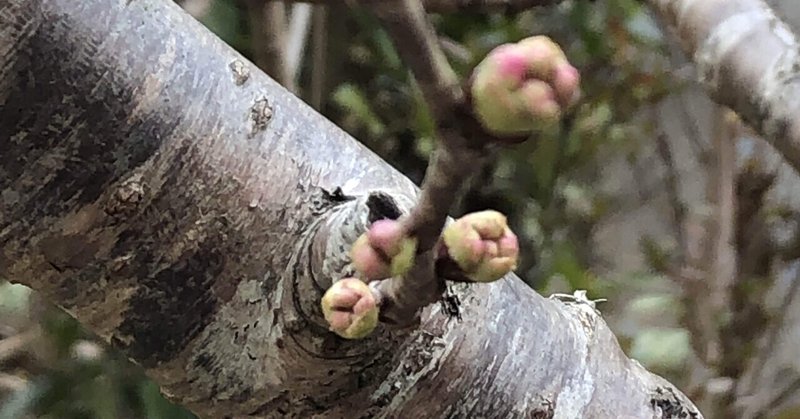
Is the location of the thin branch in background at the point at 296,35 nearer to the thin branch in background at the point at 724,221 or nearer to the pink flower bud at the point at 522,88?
the thin branch in background at the point at 724,221

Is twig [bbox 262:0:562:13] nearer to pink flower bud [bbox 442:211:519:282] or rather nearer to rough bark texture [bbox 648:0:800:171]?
rough bark texture [bbox 648:0:800:171]

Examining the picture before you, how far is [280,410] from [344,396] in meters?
0.02

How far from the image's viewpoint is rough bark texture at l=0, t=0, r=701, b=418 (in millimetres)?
225

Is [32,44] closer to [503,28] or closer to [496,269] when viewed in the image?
[496,269]

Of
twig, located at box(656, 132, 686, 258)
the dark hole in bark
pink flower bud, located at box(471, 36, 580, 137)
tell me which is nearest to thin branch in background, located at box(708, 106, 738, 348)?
twig, located at box(656, 132, 686, 258)

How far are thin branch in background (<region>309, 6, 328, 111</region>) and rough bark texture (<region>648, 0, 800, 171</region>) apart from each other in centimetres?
45

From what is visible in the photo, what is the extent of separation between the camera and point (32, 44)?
0.70 ft

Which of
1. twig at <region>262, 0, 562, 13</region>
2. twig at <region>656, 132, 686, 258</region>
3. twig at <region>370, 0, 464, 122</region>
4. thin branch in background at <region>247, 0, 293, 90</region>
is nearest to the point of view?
twig at <region>370, 0, 464, 122</region>

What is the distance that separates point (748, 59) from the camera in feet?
0.98

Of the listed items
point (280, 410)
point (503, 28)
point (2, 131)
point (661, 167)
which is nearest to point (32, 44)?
point (2, 131)

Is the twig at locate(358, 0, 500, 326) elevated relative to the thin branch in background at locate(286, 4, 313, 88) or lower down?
lower down

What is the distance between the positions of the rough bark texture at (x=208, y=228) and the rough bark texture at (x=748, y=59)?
0.09 meters

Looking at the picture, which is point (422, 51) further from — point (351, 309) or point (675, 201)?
point (675, 201)

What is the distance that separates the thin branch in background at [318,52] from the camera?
2.50ft
